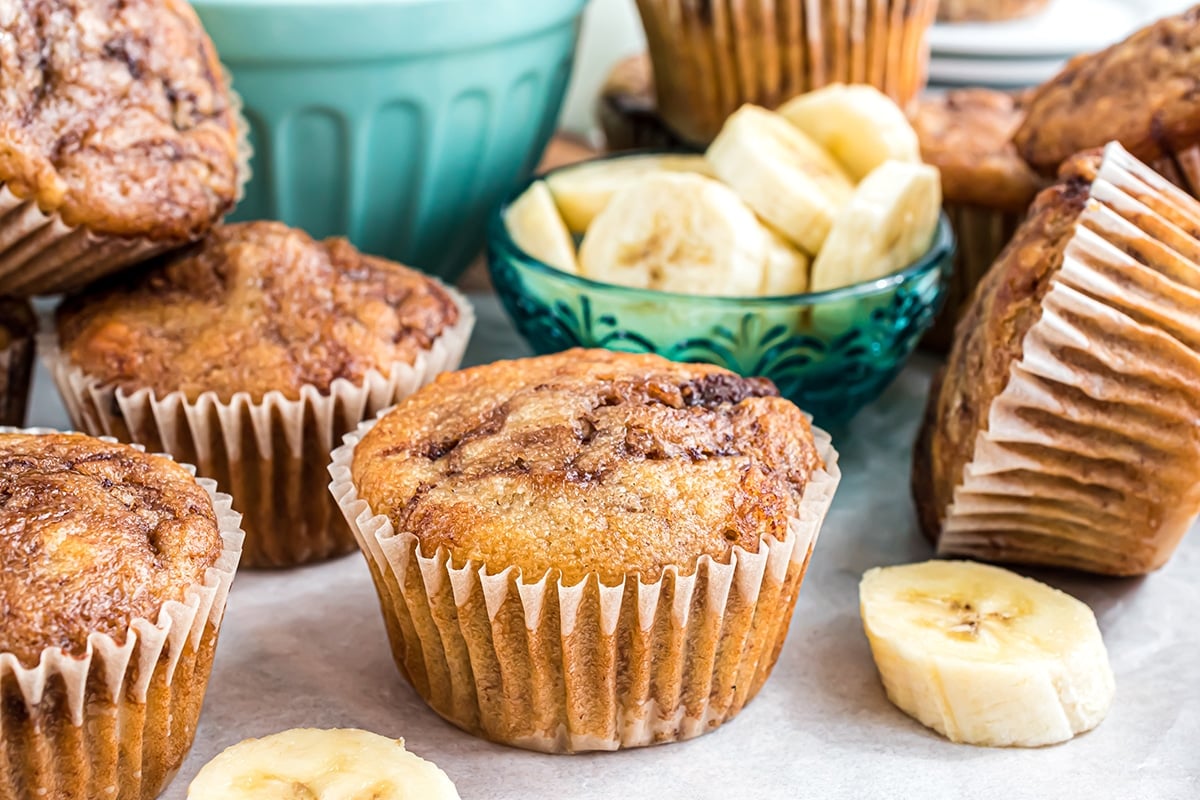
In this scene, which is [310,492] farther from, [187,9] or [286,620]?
[187,9]

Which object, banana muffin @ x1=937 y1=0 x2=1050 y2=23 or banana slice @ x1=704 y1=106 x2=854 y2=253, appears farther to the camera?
banana muffin @ x1=937 y1=0 x2=1050 y2=23

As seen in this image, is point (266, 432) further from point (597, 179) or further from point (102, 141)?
point (597, 179)

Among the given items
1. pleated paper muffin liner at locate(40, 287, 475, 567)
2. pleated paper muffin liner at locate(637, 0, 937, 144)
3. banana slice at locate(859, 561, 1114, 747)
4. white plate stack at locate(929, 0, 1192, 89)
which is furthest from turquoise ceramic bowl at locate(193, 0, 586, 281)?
banana slice at locate(859, 561, 1114, 747)

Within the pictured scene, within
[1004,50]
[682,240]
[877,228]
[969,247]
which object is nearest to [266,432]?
[682,240]

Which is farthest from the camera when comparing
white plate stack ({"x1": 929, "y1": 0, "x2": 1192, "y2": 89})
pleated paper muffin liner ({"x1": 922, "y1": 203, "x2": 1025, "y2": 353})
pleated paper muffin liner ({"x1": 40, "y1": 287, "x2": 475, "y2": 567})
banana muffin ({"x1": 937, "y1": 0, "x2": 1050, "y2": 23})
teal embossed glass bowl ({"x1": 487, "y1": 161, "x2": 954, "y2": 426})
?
banana muffin ({"x1": 937, "y1": 0, "x2": 1050, "y2": 23})

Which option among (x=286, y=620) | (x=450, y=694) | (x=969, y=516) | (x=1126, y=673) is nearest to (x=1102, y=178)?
(x=969, y=516)

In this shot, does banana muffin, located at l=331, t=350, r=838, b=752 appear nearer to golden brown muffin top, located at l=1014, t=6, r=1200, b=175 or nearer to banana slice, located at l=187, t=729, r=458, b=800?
banana slice, located at l=187, t=729, r=458, b=800

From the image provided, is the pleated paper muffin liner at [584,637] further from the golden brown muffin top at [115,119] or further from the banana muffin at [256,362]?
the golden brown muffin top at [115,119]
